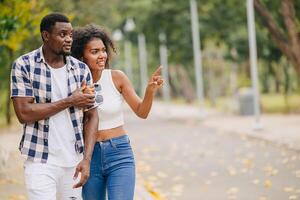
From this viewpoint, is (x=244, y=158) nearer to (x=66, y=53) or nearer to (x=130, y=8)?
(x=66, y=53)

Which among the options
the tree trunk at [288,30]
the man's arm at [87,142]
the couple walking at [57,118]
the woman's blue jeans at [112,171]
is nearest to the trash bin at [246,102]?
the tree trunk at [288,30]

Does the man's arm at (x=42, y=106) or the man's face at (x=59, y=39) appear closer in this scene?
the man's arm at (x=42, y=106)

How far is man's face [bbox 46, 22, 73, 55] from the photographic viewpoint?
4.49 meters

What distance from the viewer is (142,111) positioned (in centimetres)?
500

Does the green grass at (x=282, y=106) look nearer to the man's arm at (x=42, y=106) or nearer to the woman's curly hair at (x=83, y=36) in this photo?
the woman's curly hair at (x=83, y=36)

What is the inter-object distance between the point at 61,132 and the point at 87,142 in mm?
228

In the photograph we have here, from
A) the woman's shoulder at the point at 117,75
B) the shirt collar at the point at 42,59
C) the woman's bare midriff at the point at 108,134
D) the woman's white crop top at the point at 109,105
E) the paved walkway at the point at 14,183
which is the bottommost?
the paved walkway at the point at 14,183

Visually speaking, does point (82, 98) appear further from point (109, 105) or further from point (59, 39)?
point (109, 105)

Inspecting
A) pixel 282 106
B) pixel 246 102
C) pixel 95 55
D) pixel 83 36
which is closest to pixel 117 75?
pixel 95 55

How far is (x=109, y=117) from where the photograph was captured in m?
4.99

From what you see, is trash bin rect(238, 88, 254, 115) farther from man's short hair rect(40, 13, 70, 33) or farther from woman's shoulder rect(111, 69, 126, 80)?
man's short hair rect(40, 13, 70, 33)

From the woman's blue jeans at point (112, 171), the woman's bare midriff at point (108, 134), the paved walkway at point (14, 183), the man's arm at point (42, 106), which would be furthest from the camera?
the paved walkway at point (14, 183)

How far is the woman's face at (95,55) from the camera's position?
4996 millimetres

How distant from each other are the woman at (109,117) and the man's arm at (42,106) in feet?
1.72
